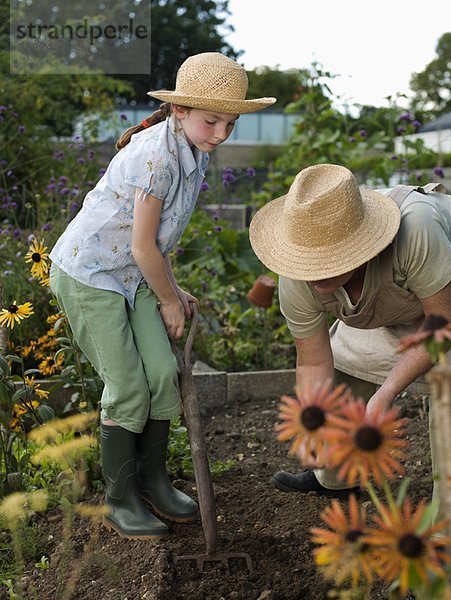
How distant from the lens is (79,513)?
266cm

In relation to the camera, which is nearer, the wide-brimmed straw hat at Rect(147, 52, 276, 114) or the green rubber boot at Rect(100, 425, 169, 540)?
the wide-brimmed straw hat at Rect(147, 52, 276, 114)

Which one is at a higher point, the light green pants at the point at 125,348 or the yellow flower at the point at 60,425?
the light green pants at the point at 125,348

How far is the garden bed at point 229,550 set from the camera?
2.19 metres

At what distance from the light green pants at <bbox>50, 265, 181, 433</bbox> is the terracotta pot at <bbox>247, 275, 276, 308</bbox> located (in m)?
1.71

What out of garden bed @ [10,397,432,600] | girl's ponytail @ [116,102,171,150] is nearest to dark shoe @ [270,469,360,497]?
garden bed @ [10,397,432,600]

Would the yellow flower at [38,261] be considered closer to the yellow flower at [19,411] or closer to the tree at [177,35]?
the yellow flower at [19,411]

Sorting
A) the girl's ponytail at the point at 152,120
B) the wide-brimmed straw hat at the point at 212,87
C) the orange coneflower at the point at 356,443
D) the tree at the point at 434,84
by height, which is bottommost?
the tree at the point at 434,84

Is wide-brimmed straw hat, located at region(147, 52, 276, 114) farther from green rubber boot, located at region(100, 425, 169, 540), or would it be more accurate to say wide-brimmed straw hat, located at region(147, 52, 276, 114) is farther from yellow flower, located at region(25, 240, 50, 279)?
green rubber boot, located at region(100, 425, 169, 540)

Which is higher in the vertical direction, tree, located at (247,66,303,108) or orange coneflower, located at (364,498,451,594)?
orange coneflower, located at (364,498,451,594)

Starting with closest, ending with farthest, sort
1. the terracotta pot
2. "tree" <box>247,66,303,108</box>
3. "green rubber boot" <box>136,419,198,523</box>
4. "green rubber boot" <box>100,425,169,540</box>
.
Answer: "green rubber boot" <box>100,425,169,540</box>
"green rubber boot" <box>136,419,198,523</box>
the terracotta pot
"tree" <box>247,66,303,108</box>

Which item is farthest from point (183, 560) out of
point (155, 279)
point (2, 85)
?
point (2, 85)

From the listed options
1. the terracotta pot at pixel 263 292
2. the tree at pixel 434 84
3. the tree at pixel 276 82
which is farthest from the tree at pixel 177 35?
the terracotta pot at pixel 263 292

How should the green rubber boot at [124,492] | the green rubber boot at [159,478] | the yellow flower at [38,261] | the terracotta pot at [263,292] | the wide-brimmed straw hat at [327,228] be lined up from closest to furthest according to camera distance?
the wide-brimmed straw hat at [327,228], the green rubber boot at [124,492], the green rubber boot at [159,478], the yellow flower at [38,261], the terracotta pot at [263,292]

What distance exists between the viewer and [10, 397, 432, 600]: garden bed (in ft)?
7.20
